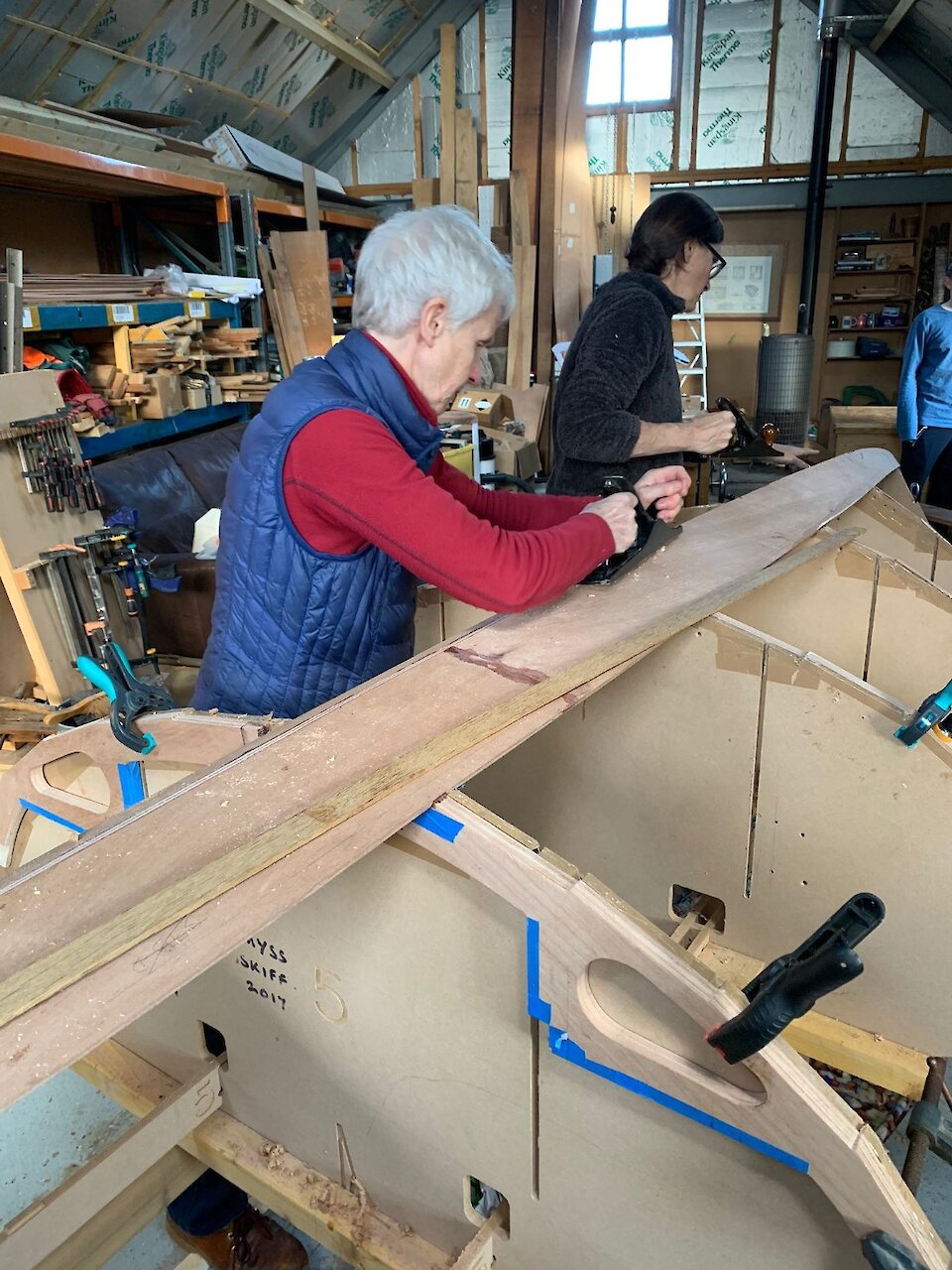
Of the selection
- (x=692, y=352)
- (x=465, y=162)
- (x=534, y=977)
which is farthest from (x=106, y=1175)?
(x=692, y=352)

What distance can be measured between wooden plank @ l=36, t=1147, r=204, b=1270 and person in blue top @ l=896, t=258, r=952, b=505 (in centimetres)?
459

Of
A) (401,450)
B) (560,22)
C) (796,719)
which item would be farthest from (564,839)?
(560,22)

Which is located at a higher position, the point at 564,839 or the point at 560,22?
the point at 560,22

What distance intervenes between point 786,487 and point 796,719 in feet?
3.38

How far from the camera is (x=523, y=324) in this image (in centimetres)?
734

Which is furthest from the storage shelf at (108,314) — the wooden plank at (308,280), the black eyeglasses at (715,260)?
the black eyeglasses at (715,260)

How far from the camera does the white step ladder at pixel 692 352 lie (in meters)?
8.40

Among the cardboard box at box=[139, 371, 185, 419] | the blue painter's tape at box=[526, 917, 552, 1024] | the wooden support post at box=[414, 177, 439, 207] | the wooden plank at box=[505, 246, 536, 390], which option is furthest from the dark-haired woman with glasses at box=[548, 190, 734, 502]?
the wooden support post at box=[414, 177, 439, 207]

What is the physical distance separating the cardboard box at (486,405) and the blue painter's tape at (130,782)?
5.47m

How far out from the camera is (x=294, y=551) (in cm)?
130

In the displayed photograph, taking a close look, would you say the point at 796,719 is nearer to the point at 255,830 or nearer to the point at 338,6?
the point at 255,830

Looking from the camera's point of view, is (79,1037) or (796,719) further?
(796,719)

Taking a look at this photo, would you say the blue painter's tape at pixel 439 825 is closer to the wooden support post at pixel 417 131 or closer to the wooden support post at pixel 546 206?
the wooden support post at pixel 546 206

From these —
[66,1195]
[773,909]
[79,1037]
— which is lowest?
[66,1195]
